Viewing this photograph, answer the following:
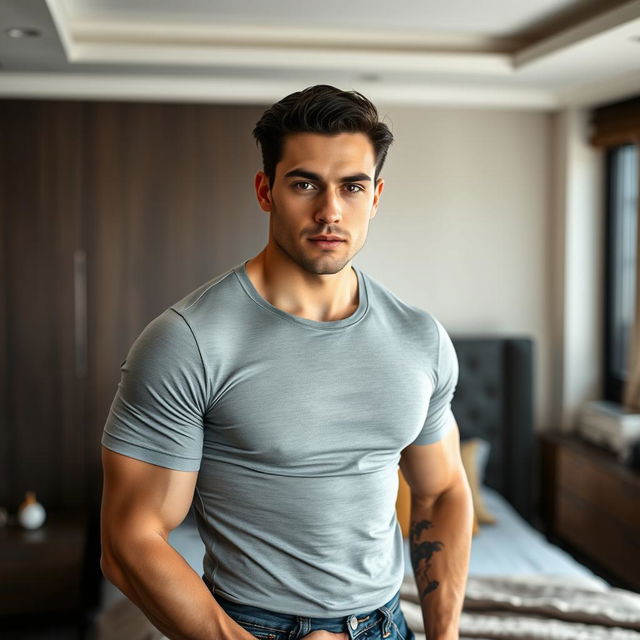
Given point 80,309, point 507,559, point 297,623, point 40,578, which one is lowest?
point 40,578

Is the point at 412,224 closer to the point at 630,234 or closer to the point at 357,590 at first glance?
the point at 630,234

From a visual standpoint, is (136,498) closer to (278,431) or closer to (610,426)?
(278,431)

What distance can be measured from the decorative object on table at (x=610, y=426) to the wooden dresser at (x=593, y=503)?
0.05 m

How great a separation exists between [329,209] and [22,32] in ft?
6.63

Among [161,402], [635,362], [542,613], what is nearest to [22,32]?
[161,402]

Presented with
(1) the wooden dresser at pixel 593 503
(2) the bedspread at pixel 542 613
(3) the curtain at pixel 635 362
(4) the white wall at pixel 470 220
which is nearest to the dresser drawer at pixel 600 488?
(1) the wooden dresser at pixel 593 503

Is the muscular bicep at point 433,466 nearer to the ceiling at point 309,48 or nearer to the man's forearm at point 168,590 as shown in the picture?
the man's forearm at point 168,590

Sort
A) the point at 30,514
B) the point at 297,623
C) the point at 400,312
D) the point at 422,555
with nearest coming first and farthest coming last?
the point at 297,623 < the point at 400,312 < the point at 422,555 < the point at 30,514

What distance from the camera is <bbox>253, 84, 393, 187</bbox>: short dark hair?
1308mm

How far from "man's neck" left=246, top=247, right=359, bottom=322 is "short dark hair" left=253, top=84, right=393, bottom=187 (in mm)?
143

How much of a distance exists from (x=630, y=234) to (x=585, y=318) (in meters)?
0.48

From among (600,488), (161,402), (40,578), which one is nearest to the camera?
(161,402)

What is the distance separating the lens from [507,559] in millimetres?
3127

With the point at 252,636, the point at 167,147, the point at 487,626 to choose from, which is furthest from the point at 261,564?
the point at 167,147
